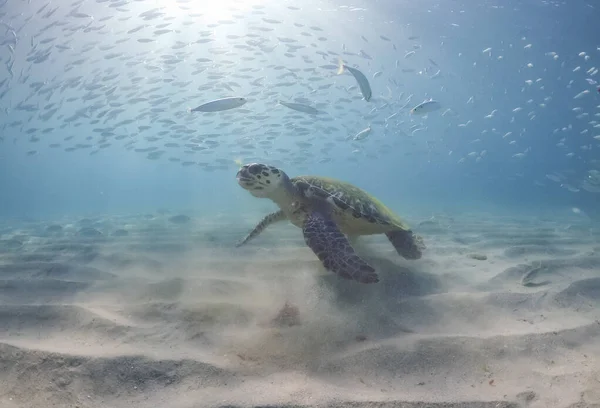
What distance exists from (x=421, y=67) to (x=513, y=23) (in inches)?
457

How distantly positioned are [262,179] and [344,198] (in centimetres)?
104

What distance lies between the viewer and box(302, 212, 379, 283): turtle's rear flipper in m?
3.02

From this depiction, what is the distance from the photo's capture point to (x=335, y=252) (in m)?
3.23

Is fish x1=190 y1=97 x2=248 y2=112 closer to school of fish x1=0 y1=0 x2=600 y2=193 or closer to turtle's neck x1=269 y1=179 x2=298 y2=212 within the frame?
school of fish x1=0 y1=0 x2=600 y2=193

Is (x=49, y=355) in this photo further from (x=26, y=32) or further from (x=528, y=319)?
(x=26, y=32)

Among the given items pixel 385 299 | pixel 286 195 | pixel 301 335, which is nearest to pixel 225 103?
pixel 286 195

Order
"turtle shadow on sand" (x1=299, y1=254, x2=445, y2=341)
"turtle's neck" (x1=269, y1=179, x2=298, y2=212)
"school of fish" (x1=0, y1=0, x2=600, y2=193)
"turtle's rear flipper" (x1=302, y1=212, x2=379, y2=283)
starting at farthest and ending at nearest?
1. "school of fish" (x1=0, y1=0, x2=600, y2=193)
2. "turtle's neck" (x1=269, y1=179, x2=298, y2=212)
3. "turtle's rear flipper" (x1=302, y1=212, x2=379, y2=283)
4. "turtle shadow on sand" (x1=299, y1=254, x2=445, y2=341)

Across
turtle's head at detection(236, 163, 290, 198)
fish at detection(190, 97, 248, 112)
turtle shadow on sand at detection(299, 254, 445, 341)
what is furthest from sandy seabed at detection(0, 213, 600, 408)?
fish at detection(190, 97, 248, 112)

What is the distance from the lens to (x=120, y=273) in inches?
184

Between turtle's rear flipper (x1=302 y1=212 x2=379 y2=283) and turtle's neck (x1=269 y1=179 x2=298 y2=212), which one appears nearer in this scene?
turtle's rear flipper (x1=302 y1=212 x2=379 y2=283)

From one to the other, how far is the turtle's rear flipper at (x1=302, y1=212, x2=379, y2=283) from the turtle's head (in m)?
0.68

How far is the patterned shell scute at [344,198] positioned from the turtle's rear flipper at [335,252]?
39cm

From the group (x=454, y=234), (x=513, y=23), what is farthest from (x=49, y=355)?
(x=513, y=23)

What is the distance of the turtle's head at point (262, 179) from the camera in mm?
4055
